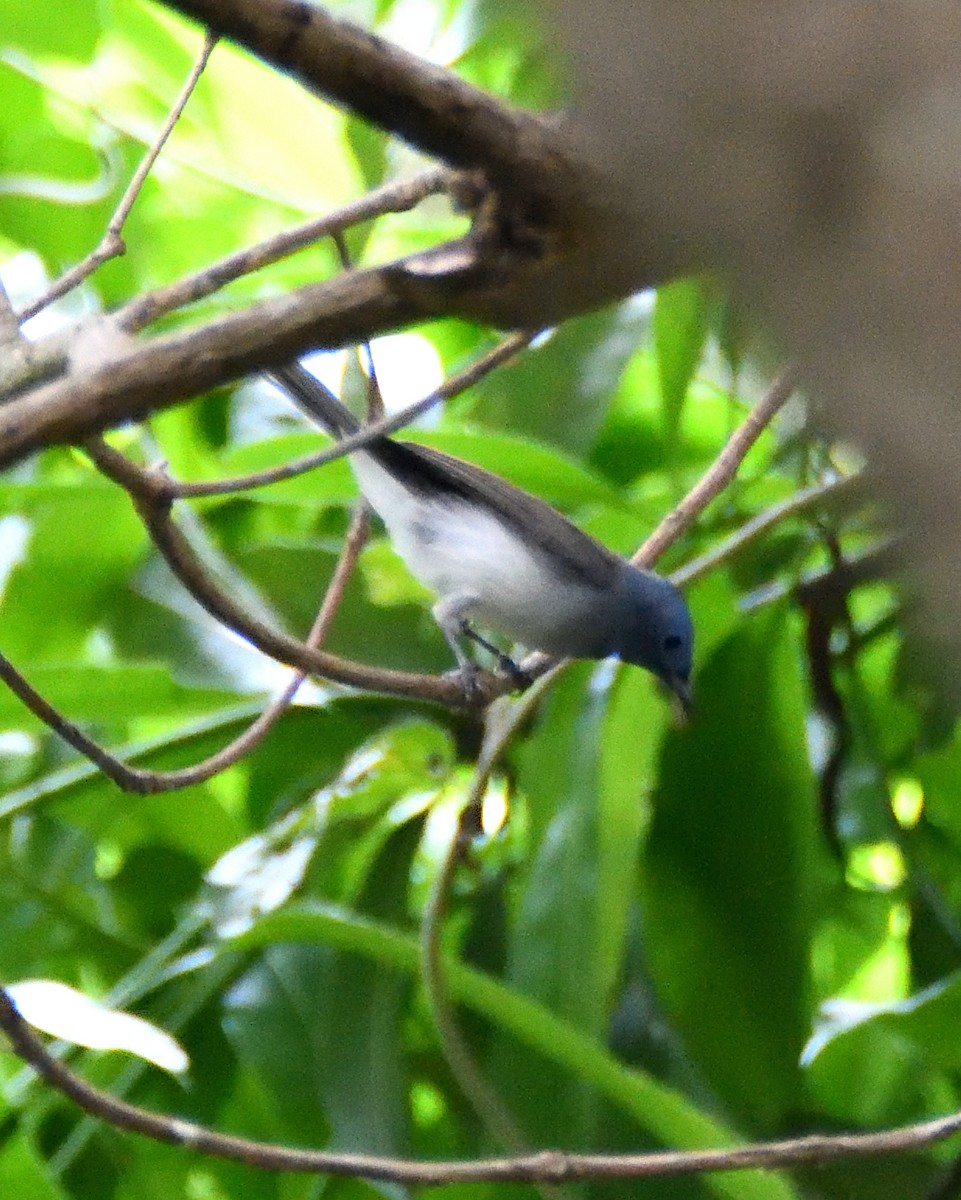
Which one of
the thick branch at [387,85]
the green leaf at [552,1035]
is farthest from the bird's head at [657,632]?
the thick branch at [387,85]

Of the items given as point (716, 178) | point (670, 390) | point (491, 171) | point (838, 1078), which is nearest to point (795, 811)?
point (838, 1078)

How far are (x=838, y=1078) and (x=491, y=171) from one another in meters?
1.32

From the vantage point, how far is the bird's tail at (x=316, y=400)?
52.5 inches

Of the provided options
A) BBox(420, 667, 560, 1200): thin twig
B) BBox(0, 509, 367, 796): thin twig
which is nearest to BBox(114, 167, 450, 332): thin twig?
BBox(0, 509, 367, 796): thin twig

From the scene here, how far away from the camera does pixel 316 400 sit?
1.36 metres

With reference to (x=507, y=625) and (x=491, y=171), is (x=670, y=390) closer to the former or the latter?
(x=507, y=625)

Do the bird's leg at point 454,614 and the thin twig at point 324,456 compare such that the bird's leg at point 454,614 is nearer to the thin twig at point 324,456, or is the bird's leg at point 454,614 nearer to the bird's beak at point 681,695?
the bird's beak at point 681,695

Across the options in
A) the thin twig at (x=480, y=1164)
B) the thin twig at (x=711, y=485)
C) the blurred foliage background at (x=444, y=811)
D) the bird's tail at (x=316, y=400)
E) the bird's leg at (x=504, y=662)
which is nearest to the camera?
the thin twig at (x=480, y=1164)

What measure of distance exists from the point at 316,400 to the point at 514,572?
1.30ft

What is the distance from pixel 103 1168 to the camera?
A: 155cm

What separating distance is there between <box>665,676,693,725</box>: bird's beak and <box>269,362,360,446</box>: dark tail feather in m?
0.42

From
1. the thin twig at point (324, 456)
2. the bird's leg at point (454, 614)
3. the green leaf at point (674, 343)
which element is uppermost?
the green leaf at point (674, 343)

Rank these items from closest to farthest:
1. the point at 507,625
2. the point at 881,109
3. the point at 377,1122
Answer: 1. the point at 881,109
2. the point at 377,1122
3. the point at 507,625

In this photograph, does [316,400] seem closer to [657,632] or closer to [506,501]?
[506,501]
